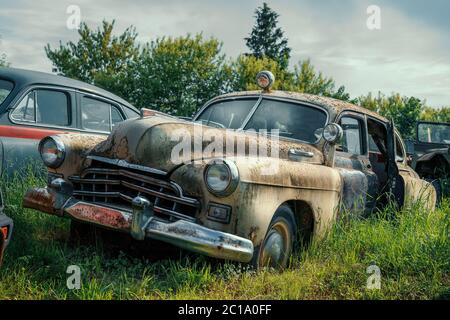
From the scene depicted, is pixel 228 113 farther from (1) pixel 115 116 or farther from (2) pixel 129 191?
(1) pixel 115 116

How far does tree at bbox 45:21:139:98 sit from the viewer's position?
86.6 ft

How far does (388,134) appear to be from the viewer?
532 cm

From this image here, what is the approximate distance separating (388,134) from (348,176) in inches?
36.8

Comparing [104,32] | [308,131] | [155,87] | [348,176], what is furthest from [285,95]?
[104,32]

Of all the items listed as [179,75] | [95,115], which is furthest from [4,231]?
[179,75]

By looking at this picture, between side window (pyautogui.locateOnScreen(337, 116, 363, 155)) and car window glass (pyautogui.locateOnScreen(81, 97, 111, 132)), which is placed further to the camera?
car window glass (pyautogui.locateOnScreen(81, 97, 111, 132))

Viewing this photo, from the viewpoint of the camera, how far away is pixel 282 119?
4734 millimetres

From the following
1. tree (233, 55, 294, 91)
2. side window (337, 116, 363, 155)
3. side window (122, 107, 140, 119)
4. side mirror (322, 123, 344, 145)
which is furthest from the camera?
tree (233, 55, 294, 91)

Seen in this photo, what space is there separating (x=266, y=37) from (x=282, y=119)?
105 feet

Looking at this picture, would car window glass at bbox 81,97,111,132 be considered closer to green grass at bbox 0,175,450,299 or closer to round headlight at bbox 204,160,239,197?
green grass at bbox 0,175,450,299

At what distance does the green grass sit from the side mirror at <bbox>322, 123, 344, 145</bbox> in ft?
2.46

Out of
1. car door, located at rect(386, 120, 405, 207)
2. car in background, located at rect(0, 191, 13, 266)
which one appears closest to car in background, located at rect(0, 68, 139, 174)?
car in background, located at rect(0, 191, 13, 266)

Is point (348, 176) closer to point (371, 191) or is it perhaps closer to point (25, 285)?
point (371, 191)

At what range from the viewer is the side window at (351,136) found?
501 centimetres
